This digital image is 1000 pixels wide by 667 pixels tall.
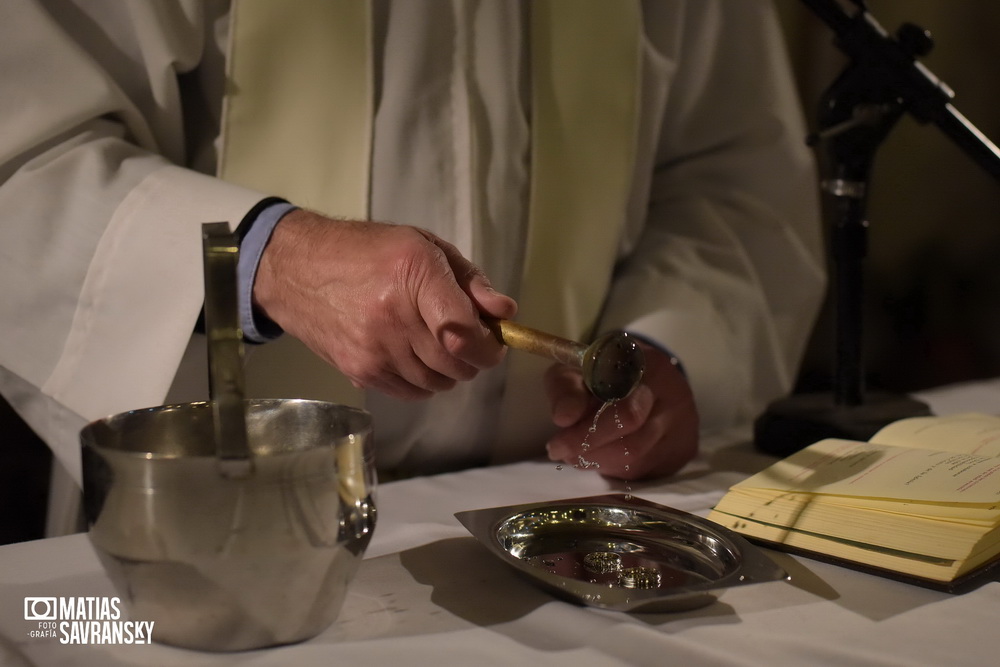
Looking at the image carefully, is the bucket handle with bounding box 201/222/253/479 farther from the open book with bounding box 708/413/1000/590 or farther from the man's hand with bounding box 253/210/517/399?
the open book with bounding box 708/413/1000/590

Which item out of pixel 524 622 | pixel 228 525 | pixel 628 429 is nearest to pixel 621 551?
pixel 524 622

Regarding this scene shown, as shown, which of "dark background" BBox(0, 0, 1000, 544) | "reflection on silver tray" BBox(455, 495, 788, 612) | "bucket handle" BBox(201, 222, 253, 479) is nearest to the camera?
"bucket handle" BBox(201, 222, 253, 479)

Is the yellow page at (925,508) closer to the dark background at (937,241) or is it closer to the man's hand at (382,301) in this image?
the man's hand at (382,301)

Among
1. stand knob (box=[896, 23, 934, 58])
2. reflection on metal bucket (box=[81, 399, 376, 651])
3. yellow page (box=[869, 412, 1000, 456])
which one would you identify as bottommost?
yellow page (box=[869, 412, 1000, 456])

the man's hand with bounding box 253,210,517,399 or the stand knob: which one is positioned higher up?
the stand knob

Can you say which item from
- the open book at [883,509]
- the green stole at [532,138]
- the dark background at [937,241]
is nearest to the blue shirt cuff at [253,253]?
the green stole at [532,138]

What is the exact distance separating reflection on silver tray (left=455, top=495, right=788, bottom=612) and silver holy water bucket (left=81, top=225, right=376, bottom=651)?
0.17m

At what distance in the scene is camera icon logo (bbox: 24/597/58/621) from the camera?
71cm

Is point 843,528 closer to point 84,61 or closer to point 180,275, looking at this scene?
point 180,275

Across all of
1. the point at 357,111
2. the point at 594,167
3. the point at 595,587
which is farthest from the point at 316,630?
the point at 594,167

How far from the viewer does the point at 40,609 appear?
72cm

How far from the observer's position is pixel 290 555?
611 mm

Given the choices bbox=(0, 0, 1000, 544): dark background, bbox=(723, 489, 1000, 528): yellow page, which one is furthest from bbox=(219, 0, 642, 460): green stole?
bbox=(0, 0, 1000, 544): dark background

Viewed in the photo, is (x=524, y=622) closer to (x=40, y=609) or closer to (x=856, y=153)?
(x=40, y=609)
